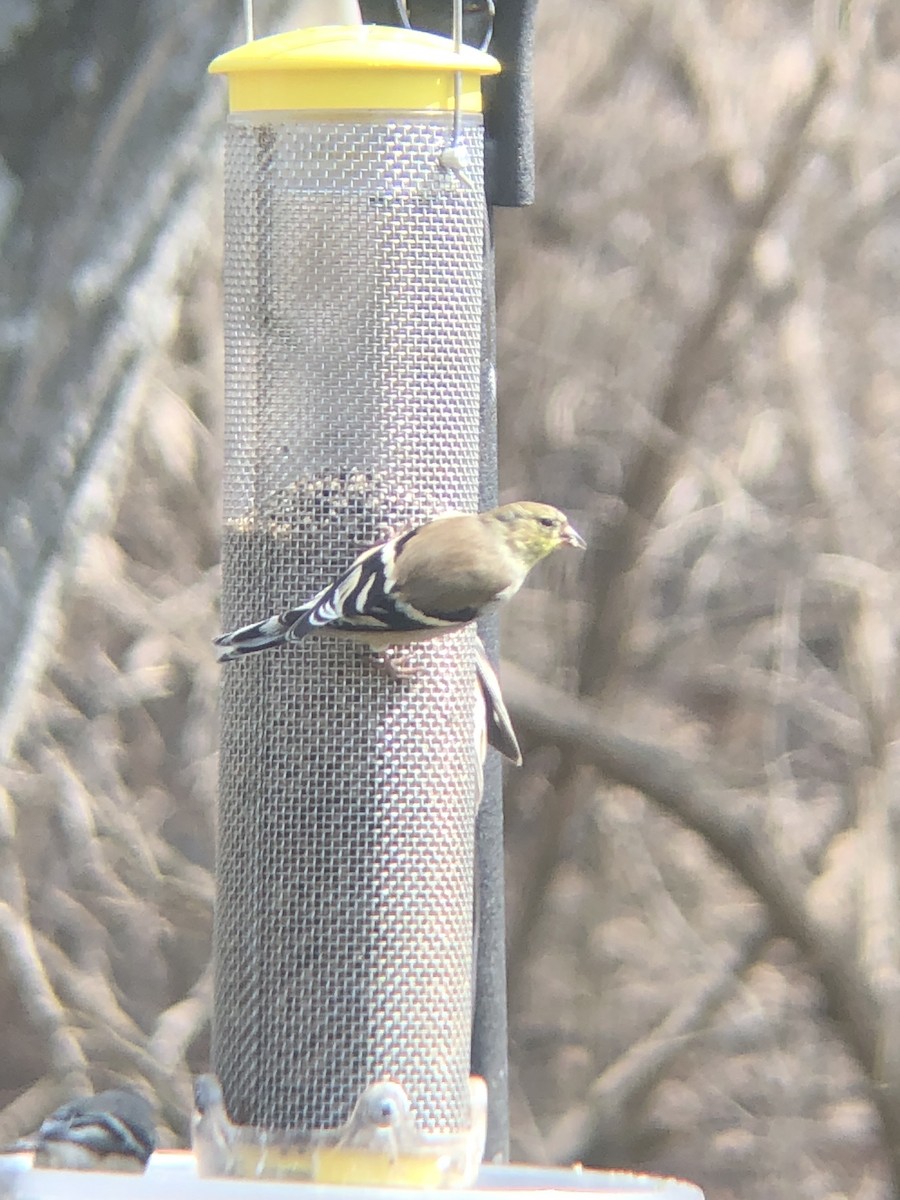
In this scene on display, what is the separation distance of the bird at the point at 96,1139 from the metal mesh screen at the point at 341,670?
0.70m

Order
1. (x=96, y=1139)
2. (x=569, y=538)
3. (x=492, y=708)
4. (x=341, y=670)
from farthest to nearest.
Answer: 1. (x=96, y=1139)
2. (x=569, y=538)
3. (x=492, y=708)
4. (x=341, y=670)

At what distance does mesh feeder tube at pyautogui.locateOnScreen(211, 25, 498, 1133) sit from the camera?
3365 mm

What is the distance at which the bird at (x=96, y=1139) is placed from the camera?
3994 millimetres

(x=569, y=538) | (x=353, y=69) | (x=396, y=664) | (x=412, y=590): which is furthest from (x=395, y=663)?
(x=353, y=69)

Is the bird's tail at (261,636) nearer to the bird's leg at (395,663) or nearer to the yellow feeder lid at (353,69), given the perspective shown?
the bird's leg at (395,663)

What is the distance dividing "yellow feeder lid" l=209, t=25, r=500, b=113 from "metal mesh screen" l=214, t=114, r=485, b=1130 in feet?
0.19

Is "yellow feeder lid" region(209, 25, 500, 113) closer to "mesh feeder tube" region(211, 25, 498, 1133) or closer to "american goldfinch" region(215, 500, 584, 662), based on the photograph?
"mesh feeder tube" region(211, 25, 498, 1133)

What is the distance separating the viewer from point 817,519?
804cm

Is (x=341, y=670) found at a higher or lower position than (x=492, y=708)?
higher

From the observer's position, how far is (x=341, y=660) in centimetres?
341

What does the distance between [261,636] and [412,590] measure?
0.82 ft

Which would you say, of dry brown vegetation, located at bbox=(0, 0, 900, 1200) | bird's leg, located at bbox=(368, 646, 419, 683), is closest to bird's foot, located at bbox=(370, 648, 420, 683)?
bird's leg, located at bbox=(368, 646, 419, 683)

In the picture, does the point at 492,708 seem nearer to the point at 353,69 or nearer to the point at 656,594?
the point at 353,69

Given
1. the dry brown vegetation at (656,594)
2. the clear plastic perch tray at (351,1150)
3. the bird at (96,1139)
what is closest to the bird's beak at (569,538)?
the clear plastic perch tray at (351,1150)
